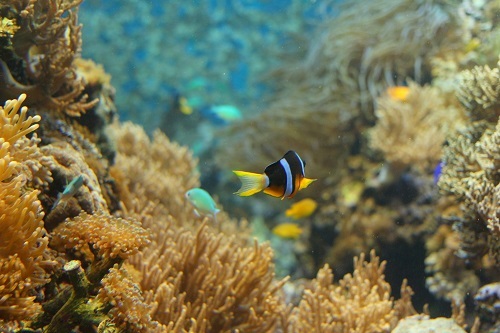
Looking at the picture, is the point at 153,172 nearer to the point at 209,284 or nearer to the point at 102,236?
the point at 209,284

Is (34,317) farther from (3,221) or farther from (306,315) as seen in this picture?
(306,315)

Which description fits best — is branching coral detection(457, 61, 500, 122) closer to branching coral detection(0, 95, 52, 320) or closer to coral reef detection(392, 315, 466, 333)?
coral reef detection(392, 315, 466, 333)

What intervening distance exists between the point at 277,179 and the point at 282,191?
0.26ft

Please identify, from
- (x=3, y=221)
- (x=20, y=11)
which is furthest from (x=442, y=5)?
(x=3, y=221)

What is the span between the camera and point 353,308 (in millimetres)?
3371

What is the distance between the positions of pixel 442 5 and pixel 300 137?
3.22 meters

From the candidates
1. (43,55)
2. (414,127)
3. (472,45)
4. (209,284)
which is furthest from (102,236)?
(472,45)

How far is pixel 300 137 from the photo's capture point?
7645 mm

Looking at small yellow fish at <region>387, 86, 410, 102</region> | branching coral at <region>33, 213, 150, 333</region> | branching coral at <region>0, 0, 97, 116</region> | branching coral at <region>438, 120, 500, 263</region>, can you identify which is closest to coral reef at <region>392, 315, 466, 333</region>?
branching coral at <region>438, 120, 500, 263</region>

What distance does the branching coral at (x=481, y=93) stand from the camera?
3551 millimetres

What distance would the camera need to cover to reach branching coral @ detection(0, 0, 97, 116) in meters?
2.99

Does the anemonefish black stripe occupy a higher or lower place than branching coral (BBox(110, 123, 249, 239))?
lower

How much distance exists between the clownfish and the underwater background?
0.01 m

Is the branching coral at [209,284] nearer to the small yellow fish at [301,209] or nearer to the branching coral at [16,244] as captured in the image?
the branching coral at [16,244]
